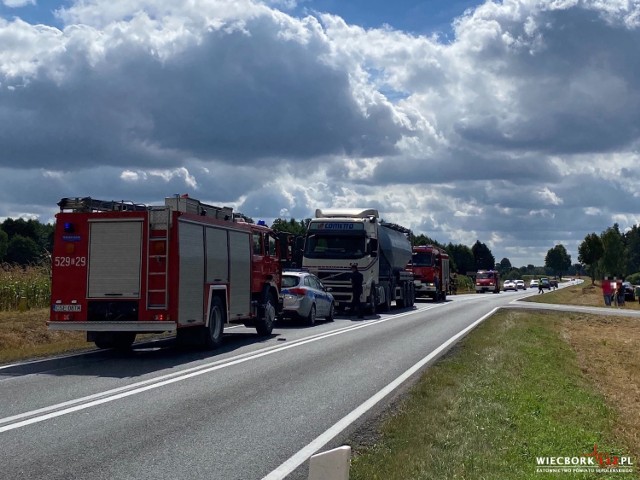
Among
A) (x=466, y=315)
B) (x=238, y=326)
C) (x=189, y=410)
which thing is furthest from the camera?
(x=466, y=315)

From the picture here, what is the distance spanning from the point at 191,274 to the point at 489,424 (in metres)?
8.76

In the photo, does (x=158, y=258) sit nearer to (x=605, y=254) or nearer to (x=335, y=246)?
(x=335, y=246)

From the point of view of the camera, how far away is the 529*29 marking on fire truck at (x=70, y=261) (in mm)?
16438

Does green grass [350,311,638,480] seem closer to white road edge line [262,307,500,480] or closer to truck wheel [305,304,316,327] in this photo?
white road edge line [262,307,500,480]

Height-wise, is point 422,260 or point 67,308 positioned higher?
point 422,260

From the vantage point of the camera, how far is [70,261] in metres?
16.5

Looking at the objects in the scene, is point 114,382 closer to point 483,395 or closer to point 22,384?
point 22,384

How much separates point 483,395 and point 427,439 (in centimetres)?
303

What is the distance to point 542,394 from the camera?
1184cm

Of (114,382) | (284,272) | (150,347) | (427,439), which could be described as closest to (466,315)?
(284,272)

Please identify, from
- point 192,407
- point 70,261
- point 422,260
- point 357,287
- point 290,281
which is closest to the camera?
point 192,407

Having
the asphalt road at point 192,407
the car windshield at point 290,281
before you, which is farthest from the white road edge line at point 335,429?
the car windshield at point 290,281

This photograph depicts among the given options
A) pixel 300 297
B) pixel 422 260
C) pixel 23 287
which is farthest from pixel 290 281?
pixel 422 260
